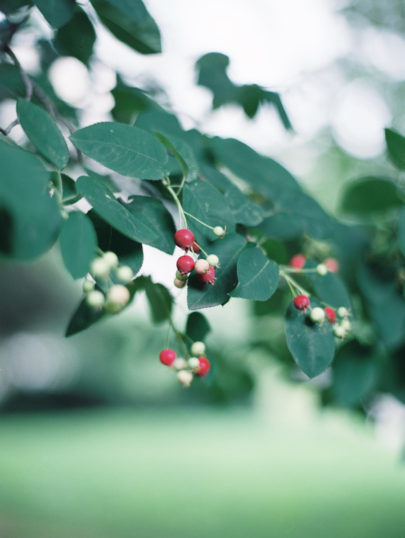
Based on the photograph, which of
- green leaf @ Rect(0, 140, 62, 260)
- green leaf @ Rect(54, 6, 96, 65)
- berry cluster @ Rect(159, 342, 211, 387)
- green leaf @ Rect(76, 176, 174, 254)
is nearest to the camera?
green leaf @ Rect(0, 140, 62, 260)

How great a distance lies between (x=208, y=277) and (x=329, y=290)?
299 millimetres

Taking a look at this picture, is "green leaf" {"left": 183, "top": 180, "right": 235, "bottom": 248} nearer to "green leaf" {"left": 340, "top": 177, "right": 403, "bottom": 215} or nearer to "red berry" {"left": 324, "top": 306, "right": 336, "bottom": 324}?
"red berry" {"left": 324, "top": 306, "right": 336, "bottom": 324}

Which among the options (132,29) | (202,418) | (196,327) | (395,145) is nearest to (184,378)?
(196,327)

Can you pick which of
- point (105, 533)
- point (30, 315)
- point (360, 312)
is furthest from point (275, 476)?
point (30, 315)

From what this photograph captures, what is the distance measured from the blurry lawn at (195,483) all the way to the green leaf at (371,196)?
3.83 feet

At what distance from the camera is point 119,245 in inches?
28.5

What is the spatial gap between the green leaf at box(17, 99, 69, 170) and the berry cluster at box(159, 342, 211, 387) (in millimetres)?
369

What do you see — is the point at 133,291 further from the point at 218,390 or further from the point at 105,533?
the point at 105,533

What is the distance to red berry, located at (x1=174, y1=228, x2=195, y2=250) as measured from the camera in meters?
0.70

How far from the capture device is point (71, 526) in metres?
4.18

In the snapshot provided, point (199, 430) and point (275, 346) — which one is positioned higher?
point (275, 346)

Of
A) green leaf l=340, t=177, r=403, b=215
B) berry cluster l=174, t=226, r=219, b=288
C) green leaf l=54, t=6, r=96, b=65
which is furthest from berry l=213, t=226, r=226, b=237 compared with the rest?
green leaf l=340, t=177, r=403, b=215

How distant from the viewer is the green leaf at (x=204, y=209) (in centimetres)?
74

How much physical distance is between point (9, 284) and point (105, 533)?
766 cm
